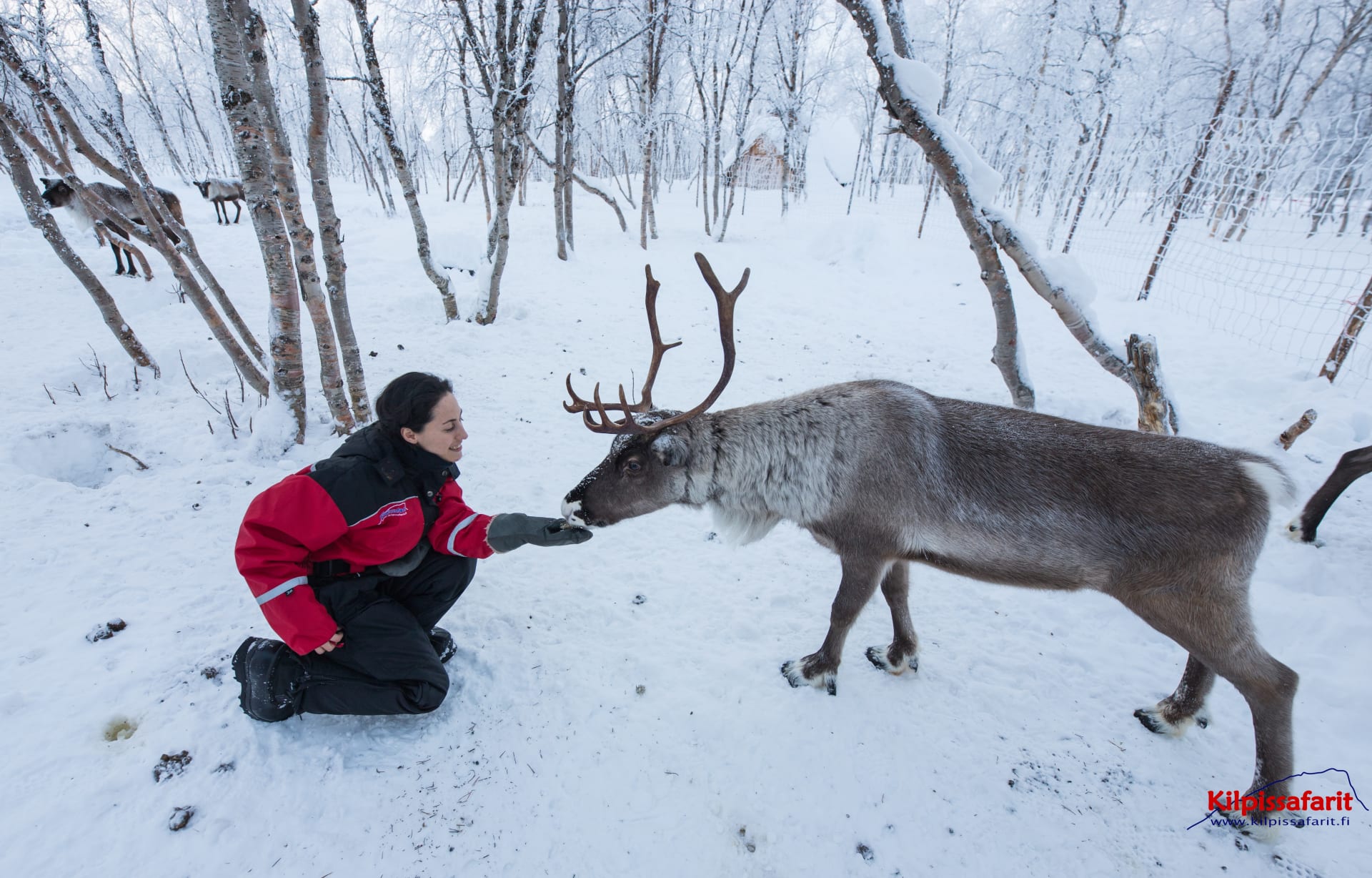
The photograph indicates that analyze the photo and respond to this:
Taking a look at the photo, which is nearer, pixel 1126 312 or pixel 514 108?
pixel 514 108

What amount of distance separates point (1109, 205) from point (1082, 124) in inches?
267

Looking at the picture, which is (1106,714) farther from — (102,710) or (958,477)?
(102,710)

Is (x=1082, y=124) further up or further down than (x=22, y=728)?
further up

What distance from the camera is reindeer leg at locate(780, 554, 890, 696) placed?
268cm

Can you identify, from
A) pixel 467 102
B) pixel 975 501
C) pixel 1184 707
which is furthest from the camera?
pixel 467 102

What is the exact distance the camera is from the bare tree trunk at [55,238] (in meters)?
4.47

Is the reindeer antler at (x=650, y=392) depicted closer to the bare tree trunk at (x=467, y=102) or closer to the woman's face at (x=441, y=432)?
the woman's face at (x=441, y=432)

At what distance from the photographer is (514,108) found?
7988mm

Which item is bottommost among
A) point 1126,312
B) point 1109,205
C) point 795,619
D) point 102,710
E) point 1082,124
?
point 795,619

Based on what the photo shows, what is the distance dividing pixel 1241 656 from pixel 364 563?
3.73m

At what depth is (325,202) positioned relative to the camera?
461 cm

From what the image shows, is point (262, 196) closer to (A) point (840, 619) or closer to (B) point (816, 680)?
(A) point (840, 619)

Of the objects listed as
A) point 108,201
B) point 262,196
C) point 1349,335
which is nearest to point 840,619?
point 262,196

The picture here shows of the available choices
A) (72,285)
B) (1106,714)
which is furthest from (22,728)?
(72,285)
